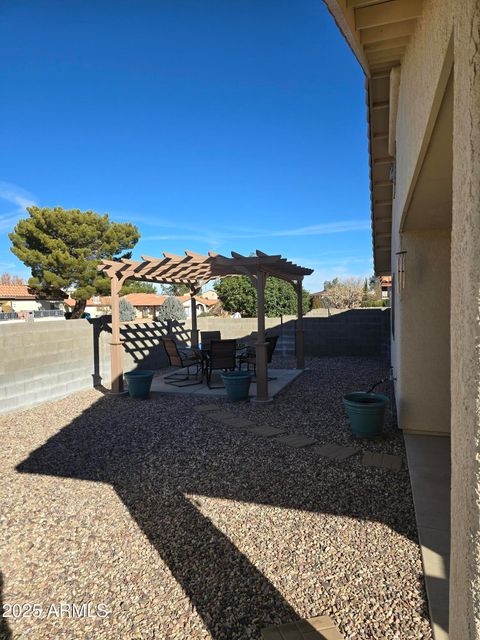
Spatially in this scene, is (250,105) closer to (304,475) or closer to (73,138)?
(73,138)

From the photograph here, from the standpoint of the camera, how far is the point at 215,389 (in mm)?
8484

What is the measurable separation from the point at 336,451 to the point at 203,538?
2209 millimetres

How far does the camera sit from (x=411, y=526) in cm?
292

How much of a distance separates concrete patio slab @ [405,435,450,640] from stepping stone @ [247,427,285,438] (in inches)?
65.4

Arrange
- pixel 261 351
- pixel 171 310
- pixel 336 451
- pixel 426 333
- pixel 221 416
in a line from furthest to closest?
pixel 171 310 < pixel 261 351 < pixel 221 416 < pixel 426 333 < pixel 336 451

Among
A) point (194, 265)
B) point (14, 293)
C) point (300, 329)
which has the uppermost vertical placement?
point (14, 293)

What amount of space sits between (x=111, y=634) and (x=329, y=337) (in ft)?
39.6

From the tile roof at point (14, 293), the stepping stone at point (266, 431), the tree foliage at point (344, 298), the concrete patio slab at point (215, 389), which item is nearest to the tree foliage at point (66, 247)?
the tile roof at point (14, 293)

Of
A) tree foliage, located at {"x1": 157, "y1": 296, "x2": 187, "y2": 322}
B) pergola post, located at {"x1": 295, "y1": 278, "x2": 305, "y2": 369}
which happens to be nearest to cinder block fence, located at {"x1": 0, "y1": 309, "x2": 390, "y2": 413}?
pergola post, located at {"x1": 295, "y1": 278, "x2": 305, "y2": 369}

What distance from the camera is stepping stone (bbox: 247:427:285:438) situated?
5367 millimetres

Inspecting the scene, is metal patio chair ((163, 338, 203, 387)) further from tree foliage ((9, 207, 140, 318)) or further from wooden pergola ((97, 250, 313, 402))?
tree foliage ((9, 207, 140, 318))

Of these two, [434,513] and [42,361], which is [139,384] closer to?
[42,361]

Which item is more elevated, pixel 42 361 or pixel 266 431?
pixel 42 361

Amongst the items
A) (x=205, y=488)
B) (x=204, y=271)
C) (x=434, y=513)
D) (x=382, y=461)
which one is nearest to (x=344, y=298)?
(x=204, y=271)
